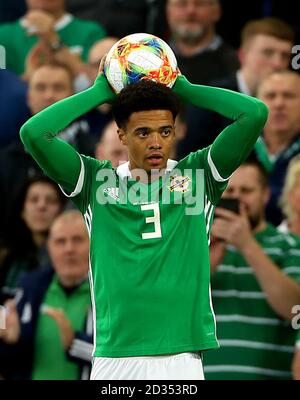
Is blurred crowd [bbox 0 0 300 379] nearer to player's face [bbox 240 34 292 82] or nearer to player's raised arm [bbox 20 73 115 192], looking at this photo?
player's face [bbox 240 34 292 82]

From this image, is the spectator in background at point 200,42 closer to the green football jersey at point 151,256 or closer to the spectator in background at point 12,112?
the spectator in background at point 12,112

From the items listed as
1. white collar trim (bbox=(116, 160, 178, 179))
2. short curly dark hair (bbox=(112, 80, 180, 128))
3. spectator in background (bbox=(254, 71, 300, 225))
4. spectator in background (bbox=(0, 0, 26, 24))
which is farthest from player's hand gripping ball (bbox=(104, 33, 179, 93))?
spectator in background (bbox=(0, 0, 26, 24))

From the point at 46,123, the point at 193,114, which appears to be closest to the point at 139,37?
the point at 46,123

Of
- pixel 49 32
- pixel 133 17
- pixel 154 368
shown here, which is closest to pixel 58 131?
pixel 154 368

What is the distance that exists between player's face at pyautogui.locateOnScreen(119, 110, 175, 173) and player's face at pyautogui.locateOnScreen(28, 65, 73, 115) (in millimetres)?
3586

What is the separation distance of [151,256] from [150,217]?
0.57 feet

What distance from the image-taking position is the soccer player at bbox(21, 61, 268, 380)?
15.3ft

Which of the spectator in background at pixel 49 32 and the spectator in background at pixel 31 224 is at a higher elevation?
the spectator in background at pixel 49 32

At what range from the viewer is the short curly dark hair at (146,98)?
15.5 ft

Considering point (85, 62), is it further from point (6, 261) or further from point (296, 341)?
point (296, 341)

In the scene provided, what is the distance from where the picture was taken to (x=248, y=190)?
24.3ft

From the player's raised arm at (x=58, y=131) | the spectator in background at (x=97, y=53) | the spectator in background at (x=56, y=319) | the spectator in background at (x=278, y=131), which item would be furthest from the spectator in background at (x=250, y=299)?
the player's raised arm at (x=58, y=131)

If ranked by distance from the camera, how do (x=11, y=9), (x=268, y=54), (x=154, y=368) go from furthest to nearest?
1. (x=11, y=9)
2. (x=268, y=54)
3. (x=154, y=368)

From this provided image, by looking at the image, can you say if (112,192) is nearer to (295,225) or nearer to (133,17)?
(295,225)
